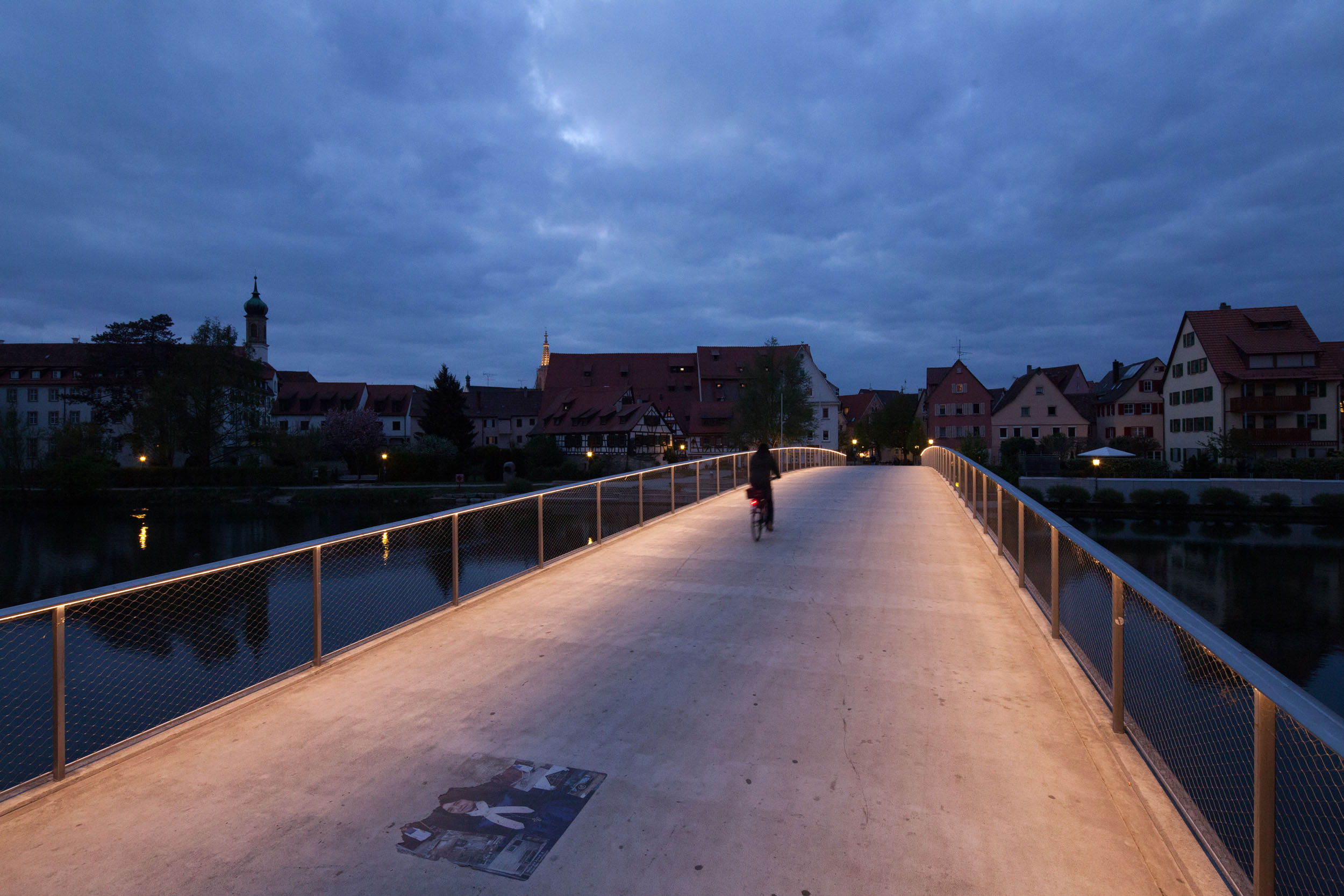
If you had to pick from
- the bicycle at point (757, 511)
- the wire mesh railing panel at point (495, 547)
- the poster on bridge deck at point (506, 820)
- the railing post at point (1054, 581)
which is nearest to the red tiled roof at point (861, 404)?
the wire mesh railing panel at point (495, 547)

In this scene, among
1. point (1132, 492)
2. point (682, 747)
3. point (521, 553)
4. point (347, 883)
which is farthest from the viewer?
point (1132, 492)

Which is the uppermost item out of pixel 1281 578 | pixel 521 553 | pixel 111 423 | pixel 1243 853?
pixel 111 423

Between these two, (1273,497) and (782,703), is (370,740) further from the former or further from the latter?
(1273,497)

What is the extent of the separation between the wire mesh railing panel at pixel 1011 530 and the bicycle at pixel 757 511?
9.84 ft

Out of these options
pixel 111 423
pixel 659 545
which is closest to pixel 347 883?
pixel 659 545

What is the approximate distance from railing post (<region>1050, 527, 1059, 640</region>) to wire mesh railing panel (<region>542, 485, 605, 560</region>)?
5.01 metres

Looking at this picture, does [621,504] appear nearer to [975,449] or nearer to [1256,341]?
[975,449]

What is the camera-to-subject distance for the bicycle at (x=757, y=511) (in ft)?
31.8

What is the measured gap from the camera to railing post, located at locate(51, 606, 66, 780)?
132 inches

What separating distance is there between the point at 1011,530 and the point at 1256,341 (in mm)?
48541

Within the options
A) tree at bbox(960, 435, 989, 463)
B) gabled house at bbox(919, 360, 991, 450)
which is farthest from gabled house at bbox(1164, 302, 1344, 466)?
gabled house at bbox(919, 360, 991, 450)

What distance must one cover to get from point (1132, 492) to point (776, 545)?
3693 centimetres

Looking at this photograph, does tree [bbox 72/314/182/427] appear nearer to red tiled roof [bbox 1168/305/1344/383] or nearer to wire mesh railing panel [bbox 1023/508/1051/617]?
wire mesh railing panel [bbox 1023/508/1051/617]

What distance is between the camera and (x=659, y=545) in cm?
939
